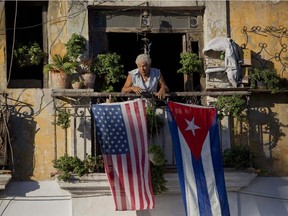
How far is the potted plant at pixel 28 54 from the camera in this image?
14359 mm

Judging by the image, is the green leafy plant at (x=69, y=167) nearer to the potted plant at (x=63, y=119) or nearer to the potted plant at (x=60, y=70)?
the potted plant at (x=63, y=119)

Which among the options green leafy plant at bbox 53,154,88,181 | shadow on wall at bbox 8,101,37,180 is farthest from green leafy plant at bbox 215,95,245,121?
shadow on wall at bbox 8,101,37,180

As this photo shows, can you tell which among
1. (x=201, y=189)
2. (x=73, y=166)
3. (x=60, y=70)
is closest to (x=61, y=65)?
(x=60, y=70)

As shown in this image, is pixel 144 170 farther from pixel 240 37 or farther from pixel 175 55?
pixel 175 55

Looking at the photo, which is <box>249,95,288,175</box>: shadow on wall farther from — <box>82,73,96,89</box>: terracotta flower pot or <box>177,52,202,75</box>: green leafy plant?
<box>82,73,96,89</box>: terracotta flower pot

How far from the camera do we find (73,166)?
13680 mm

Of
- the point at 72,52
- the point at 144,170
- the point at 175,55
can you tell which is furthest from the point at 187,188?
the point at 175,55

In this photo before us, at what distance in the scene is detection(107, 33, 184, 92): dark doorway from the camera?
15805 millimetres

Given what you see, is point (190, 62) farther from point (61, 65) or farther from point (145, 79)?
point (61, 65)

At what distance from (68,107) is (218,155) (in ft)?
7.74

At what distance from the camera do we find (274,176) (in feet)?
47.9

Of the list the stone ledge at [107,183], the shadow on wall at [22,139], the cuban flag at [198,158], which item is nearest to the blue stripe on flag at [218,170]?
the cuban flag at [198,158]

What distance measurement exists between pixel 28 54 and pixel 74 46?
2.50ft

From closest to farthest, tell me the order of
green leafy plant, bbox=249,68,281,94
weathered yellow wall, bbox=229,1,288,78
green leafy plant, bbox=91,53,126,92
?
green leafy plant, bbox=91,53,126,92 < green leafy plant, bbox=249,68,281,94 < weathered yellow wall, bbox=229,1,288,78
